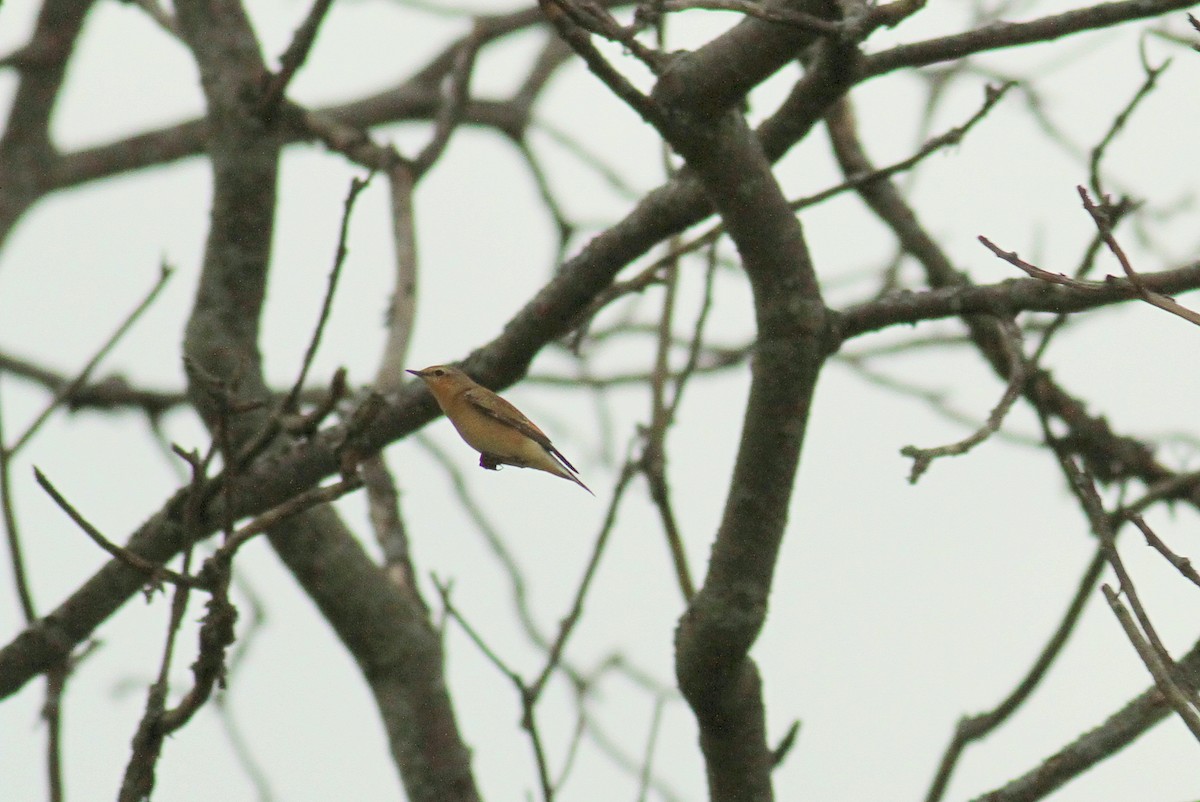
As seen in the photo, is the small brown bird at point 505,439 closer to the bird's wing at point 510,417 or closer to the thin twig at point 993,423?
the bird's wing at point 510,417

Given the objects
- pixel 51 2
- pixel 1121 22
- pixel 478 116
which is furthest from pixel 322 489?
pixel 51 2

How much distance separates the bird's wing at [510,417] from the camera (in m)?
2.34

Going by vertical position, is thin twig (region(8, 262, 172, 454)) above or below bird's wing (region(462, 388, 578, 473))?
above

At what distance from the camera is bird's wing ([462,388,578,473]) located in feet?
7.66

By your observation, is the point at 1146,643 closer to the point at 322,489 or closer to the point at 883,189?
the point at 322,489

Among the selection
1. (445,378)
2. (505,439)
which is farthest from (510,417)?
(445,378)

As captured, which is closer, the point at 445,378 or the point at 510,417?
the point at 510,417

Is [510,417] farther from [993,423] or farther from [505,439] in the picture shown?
[993,423]

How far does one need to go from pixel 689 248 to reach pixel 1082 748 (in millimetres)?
1680

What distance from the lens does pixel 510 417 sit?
2.36m

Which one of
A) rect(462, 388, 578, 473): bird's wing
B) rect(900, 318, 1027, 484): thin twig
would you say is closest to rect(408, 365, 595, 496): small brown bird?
rect(462, 388, 578, 473): bird's wing

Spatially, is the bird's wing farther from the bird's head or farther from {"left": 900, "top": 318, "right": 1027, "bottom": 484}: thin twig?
{"left": 900, "top": 318, "right": 1027, "bottom": 484}: thin twig

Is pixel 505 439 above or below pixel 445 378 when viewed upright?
below

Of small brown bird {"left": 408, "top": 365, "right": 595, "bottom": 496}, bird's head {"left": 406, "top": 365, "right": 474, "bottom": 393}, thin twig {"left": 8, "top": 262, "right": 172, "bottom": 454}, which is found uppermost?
thin twig {"left": 8, "top": 262, "right": 172, "bottom": 454}
